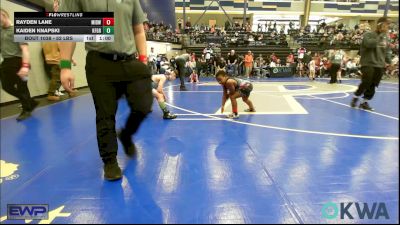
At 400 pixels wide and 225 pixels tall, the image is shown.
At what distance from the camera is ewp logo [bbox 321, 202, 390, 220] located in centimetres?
183

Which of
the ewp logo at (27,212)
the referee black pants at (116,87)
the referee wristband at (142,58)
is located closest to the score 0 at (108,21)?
the referee black pants at (116,87)

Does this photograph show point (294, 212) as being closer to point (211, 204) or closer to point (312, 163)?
point (211, 204)

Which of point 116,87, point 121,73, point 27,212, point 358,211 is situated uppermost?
point 121,73

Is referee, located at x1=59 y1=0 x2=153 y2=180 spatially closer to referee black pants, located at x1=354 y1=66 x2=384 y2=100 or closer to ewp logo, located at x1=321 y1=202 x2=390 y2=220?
ewp logo, located at x1=321 y1=202 x2=390 y2=220

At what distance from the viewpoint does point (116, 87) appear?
2.39 metres

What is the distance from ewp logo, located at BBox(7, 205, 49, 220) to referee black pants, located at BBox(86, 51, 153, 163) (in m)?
0.71

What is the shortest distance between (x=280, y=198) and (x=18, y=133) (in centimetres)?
368

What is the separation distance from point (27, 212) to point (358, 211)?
220 centimetres

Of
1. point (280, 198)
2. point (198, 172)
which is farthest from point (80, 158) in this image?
point (280, 198)
